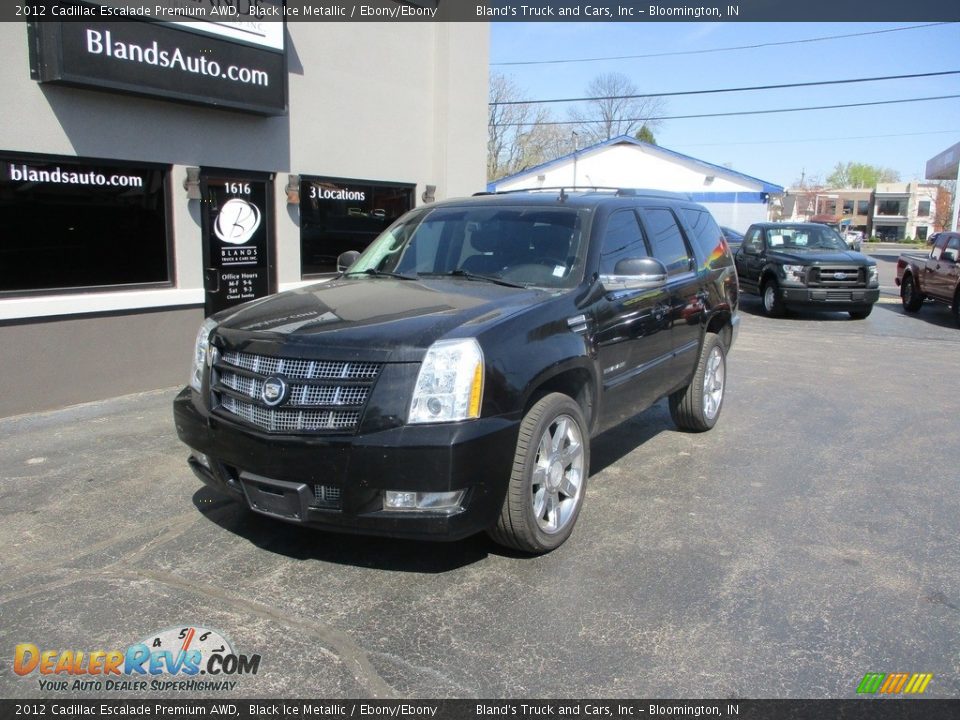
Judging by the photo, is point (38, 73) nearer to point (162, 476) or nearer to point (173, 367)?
point (173, 367)

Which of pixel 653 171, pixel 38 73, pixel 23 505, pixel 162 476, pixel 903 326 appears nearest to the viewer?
pixel 23 505

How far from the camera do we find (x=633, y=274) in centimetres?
460

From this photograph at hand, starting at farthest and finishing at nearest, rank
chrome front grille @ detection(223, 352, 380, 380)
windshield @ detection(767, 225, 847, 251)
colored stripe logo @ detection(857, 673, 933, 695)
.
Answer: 1. windshield @ detection(767, 225, 847, 251)
2. chrome front grille @ detection(223, 352, 380, 380)
3. colored stripe logo @ detection(857, 673, 933, 695)

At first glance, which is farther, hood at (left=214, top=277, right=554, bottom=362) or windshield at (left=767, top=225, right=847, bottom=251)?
windshield at (left=767, top=225, right=847, bottom=251)

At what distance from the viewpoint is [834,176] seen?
477ft

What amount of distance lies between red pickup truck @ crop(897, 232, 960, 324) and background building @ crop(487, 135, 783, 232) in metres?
19.9

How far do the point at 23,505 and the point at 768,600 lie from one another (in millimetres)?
4331

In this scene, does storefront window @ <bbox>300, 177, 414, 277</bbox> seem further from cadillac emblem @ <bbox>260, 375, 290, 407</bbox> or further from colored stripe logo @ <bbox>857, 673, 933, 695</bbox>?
colored stripe logo @ <bbox>857, 673, 933, 695</bbox>

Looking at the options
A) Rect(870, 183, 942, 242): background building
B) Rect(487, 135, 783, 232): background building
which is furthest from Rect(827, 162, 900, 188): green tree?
Rect(487, 135, 783, 232): background building

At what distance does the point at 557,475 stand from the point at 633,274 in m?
1.32

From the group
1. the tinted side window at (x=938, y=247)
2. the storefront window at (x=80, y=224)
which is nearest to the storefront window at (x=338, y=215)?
the storefront window at (x=80, y=224)

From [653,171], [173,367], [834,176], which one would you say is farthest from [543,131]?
[834,176]

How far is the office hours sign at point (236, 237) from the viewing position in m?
8.36

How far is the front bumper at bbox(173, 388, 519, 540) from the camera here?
3.38 meters
